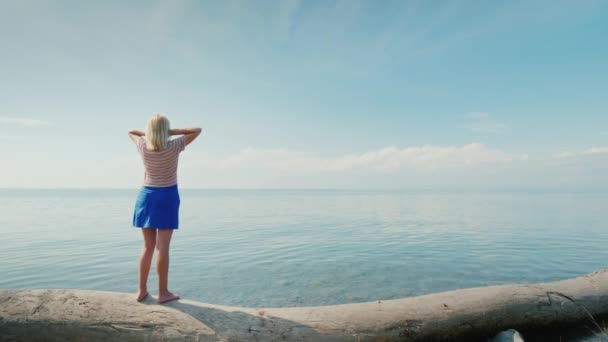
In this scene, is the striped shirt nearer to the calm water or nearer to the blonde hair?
the blonde hair

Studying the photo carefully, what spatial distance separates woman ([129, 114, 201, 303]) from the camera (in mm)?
4840

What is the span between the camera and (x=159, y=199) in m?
4.88

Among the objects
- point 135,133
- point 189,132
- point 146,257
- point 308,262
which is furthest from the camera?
point 308,262

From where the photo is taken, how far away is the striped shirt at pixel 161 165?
496 centimetres

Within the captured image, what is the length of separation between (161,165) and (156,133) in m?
0.50

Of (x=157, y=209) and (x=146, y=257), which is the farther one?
(x=146, y=257)

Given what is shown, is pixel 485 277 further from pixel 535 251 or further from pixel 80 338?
pixel 80 338

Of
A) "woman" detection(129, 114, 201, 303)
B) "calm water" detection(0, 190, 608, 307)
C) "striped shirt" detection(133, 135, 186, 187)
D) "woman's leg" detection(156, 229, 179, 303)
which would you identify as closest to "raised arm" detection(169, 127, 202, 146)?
"woman" detection(129, 114, 201, 303)

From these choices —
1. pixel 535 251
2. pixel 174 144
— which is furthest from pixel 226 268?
pixel 535 251

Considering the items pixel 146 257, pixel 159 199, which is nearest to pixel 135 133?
pixel 159 199

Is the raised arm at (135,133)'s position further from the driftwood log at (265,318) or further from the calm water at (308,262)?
the calm water at (308,262)

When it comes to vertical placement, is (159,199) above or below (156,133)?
below

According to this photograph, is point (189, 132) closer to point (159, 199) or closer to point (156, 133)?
point (156, 133)

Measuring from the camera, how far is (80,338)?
171 inches
